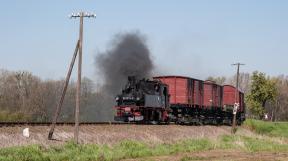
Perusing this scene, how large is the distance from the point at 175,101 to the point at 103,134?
1866cm

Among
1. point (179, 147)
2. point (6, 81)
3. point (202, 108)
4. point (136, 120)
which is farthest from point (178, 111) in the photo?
point (6, 81)

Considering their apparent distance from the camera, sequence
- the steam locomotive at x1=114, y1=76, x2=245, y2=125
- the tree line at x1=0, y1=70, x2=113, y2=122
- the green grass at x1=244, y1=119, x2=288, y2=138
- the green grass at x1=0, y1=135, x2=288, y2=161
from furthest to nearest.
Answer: the tree line at x1=0, y1=70, x2=113, y2=122
the green grass at x1=244, y1=119, x2=288, y2=138
the steam locomotive at x1=114, y1=76, x2=245, y2=125
the green grass at x1=0, y1=135, x2=288, y2=161

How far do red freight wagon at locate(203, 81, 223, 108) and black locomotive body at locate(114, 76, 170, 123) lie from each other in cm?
1159

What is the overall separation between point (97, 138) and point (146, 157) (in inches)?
144

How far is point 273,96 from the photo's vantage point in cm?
8606

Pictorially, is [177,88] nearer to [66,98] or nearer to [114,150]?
[114,150]

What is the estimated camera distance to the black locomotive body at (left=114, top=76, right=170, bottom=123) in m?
38.9

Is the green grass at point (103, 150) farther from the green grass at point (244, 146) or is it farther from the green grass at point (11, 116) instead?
the green grass at point (11, 116)

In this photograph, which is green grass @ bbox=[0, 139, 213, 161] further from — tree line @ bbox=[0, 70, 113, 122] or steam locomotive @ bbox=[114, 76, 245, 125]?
tree line @ bbox=[0, 70, 113, 122]

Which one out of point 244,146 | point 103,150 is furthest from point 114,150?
point 244,146

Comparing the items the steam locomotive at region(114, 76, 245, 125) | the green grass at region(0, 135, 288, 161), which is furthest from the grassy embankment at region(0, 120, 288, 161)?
the steam locomotive at region(114, 76, 245, 125)

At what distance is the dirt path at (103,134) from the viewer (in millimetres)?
23641

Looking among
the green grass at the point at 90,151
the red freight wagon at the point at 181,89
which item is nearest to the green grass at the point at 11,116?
the red freight wagon at the point at 181,89

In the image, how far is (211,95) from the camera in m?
54.2
